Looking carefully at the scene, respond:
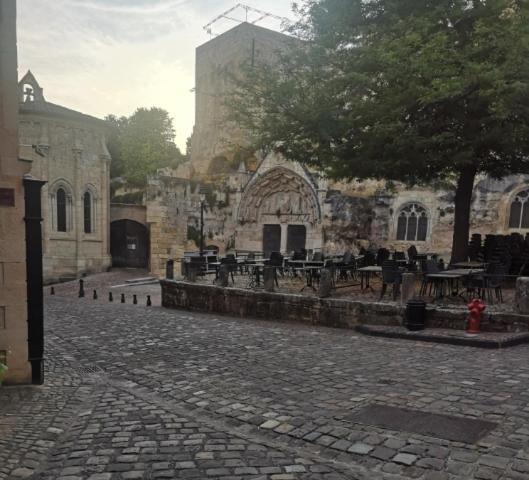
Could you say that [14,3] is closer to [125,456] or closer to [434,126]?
[125,456]

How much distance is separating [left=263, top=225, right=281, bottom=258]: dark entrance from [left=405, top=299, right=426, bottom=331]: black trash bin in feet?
63.3

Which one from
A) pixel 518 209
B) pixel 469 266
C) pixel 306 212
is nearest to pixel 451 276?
pixel 469 266

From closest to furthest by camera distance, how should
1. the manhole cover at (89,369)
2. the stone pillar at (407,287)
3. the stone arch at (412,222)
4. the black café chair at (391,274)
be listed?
1. the manhole cover at (89,369)
2. the stone pillar at (407,287)
3. the black café chair at (391,274)
4. the stone arch at (412,222)

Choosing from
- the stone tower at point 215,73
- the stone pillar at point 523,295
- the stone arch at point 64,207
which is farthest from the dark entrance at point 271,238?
the stone pillar at point 523,295

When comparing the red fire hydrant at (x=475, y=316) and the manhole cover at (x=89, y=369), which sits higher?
the red fire hydrant at (x=475, y=316)

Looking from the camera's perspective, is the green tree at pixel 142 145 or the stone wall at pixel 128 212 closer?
the stone wall at pixel 128 212

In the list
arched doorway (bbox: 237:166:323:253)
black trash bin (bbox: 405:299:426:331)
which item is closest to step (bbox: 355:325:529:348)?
black trash bin (bbox: 405:299:426:331)

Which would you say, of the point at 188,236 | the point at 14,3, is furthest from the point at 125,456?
the point at 188,236

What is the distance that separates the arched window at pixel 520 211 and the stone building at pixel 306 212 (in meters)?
0.04

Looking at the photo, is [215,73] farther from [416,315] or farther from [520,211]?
[416,315]

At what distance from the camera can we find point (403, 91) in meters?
10.6

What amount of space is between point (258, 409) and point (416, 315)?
493 cm

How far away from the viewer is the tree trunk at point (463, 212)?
1252cm

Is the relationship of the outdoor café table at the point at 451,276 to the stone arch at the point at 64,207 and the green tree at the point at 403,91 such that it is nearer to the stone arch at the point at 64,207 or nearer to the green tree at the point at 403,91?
the green tree at the point at 403,91
